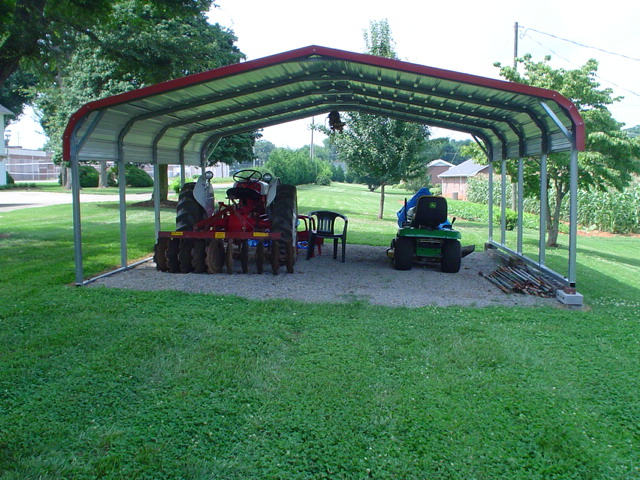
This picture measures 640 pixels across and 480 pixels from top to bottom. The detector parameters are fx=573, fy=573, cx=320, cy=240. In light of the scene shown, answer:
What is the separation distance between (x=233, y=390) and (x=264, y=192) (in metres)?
6.25

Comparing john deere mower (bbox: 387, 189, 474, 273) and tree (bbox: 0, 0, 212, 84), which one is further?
tree (bbox: 0, 0, 212, 84)

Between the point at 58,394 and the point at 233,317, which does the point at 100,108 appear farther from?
the point at 58,394

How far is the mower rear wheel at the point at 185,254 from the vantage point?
879 centimetres

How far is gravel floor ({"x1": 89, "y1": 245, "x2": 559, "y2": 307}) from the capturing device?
7555mm

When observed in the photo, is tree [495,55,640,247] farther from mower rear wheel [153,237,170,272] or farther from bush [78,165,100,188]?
bush [78,165,100,188]

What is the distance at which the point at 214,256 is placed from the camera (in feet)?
28.7

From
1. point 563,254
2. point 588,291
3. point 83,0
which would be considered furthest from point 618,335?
point 83,0

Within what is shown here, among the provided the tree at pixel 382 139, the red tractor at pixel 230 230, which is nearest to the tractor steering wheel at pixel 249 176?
the red tractor at pixel 230 230

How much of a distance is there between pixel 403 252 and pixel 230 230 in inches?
115

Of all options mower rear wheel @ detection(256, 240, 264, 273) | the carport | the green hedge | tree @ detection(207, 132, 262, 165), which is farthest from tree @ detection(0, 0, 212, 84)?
the green hedge

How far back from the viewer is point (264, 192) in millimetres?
10305

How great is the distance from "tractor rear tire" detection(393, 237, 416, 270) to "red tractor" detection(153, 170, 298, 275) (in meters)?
1.78

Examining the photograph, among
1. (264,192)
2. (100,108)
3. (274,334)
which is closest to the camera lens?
(274,334)

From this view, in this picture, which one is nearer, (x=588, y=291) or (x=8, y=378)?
(x=8, y=378)
